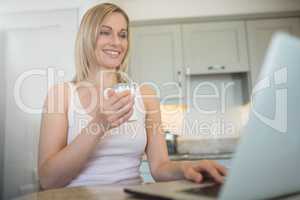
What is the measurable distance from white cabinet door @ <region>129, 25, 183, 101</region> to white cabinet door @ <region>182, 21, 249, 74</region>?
3.7 inches

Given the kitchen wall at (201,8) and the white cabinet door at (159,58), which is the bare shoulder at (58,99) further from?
the kitchen wall at (201,8)

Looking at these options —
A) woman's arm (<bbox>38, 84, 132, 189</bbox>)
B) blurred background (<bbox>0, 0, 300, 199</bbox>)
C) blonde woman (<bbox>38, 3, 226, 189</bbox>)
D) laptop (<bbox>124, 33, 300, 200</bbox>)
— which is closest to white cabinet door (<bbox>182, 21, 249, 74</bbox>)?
blurred background (<bbox>0, 0, 300, 199</bbox>)

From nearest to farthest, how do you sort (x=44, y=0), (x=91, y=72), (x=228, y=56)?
(x=91, y=72) < (x=44, y=0) < (x=228, y=56)

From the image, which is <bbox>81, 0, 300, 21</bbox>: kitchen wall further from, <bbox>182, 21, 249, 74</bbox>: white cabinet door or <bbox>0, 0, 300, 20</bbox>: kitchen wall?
<bbox>182, 21, 249, 74</bbox>: white cabinet door

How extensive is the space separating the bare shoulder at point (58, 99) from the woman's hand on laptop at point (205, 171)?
408mm

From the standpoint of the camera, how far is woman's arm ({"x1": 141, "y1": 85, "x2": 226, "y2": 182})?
1.70ft

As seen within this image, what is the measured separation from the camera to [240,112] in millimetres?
2604

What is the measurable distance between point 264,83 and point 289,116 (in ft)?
0.27

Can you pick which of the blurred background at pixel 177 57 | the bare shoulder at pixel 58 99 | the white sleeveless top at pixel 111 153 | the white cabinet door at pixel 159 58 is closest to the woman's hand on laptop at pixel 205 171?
the white sleeveless top at pixel 111 153

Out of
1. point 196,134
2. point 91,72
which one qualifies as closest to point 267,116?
point 91,72

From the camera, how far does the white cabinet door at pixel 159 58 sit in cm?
236

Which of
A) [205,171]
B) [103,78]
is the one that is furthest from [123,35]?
[205,171]

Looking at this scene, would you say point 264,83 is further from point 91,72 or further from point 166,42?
point 166,42

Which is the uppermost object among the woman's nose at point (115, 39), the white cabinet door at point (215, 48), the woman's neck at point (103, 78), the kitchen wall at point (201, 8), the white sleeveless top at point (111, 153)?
the kitchen wall at point (201, 8)
